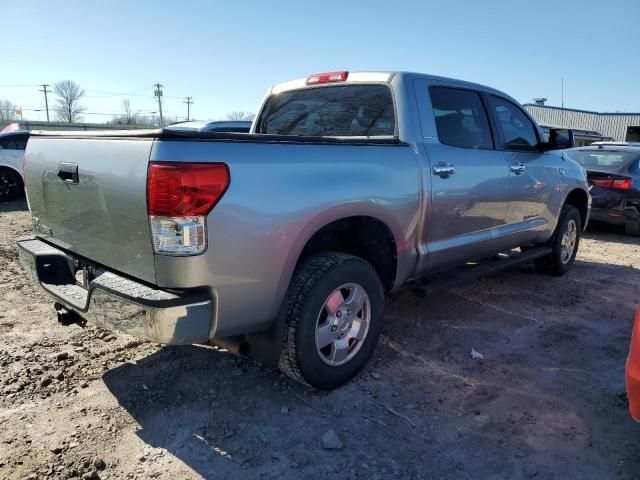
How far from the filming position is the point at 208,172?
2289mm

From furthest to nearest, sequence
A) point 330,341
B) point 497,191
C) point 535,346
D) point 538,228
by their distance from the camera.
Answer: point 538,228
point 497,191
point 535,346
point 330,341

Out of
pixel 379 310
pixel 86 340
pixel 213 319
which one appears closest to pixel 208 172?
pixel 213 319

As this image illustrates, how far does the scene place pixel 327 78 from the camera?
13.3ft

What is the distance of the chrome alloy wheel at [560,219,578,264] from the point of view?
574 cm

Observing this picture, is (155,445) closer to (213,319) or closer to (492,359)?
(213,319)

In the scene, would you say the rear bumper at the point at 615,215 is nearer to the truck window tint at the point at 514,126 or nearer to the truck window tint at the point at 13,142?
the truck window tint at the point at 514,126

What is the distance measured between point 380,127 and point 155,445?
2476mm

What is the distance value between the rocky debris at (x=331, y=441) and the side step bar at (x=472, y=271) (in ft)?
4.78

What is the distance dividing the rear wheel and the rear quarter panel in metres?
10.7

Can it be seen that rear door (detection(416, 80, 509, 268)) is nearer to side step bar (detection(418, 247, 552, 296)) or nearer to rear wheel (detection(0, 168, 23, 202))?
side step bar (detection(418, 247, 552, 296))

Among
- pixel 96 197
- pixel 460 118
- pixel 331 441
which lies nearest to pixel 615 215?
pixel 460 118

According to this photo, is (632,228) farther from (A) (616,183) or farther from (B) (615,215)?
(A) (616,183)

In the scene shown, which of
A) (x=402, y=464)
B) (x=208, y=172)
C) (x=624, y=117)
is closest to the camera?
(x=208, y=172)

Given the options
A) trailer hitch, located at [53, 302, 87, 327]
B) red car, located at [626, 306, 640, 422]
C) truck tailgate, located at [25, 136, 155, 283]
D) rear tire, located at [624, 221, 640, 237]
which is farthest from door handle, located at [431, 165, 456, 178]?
rear tire, located at [624, 221, 640, 237]
